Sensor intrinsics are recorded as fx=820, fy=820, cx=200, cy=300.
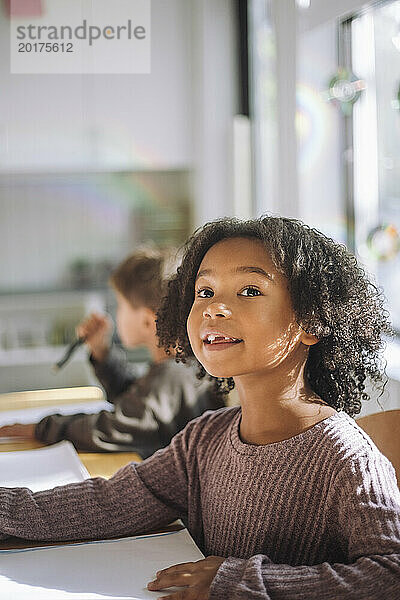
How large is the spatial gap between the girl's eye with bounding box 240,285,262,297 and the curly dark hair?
0.09 ft

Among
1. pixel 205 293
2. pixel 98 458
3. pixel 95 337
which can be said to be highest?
pixel 205 293

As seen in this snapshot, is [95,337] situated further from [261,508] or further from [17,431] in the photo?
[261,508]

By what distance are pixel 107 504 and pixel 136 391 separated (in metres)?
0.47

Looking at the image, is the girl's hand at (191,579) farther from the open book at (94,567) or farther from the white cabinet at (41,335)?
the white cabinet at (41,335)

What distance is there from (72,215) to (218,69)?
51 cm

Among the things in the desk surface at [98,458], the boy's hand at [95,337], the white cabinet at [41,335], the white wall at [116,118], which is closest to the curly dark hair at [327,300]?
the desk surface at [98,458]

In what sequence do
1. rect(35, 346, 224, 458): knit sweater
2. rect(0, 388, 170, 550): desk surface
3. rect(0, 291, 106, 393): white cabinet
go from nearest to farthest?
rect(0, 388, 170, 550): desk surface
rect(35, 346, 224, 458): knit sweater
rect(0, 291, 106, 393): white cabinet

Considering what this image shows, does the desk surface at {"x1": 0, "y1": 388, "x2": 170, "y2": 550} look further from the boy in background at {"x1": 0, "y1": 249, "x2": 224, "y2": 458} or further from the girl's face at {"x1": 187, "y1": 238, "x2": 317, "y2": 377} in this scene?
the girl's face at {"x1": 187, "y1": 238, "x2": 317, "y2": 377}

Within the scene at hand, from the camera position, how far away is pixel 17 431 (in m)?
1.18

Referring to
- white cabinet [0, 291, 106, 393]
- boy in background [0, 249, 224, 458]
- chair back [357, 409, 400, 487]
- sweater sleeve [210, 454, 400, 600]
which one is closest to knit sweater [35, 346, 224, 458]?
boy in background [0, 249, 224, 458]

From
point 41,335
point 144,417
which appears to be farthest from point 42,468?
point 41,335

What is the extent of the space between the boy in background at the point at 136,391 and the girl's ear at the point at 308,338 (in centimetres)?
30

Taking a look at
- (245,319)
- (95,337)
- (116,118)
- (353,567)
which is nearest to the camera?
(353,567)

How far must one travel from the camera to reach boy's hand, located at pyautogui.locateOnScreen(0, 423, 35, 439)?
1.18 metres
